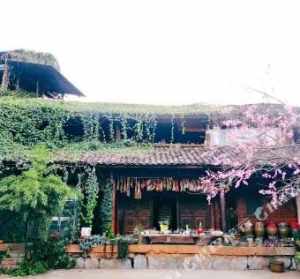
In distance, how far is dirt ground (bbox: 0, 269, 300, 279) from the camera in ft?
33.5

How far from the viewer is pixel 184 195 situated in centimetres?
1523

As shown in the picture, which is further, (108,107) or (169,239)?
(108,107)

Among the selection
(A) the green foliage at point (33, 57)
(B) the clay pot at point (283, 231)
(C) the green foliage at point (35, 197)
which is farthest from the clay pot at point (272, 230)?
(A) the green foliage at point (33, 57)

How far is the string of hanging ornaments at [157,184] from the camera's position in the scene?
13.8m

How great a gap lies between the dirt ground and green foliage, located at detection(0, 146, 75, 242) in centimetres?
138

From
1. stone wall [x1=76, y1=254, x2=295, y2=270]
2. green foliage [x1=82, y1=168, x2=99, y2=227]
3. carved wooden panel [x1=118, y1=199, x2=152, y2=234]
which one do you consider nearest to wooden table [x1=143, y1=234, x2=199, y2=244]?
stone wall [x1=76, y1=254, x2=295, y2=270]

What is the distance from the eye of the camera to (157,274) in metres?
10.6

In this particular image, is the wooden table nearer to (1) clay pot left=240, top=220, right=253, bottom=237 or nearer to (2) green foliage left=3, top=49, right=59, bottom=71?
(1) clay pot left=240, top=220, right=253, bottom=237

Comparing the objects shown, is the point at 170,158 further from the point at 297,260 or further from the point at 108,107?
the point at 297,260

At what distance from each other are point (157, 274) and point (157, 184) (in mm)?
3848

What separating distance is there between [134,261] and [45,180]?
3551mm

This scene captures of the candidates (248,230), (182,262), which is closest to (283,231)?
(248,230)

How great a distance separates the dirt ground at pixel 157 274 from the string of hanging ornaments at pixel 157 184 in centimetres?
334

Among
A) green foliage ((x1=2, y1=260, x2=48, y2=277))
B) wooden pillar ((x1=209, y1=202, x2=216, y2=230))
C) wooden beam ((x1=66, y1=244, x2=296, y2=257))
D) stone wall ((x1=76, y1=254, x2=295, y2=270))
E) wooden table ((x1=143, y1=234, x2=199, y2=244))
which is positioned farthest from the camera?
wooden pillar ((x1=209, y1=202, x2=216, y2=230))
